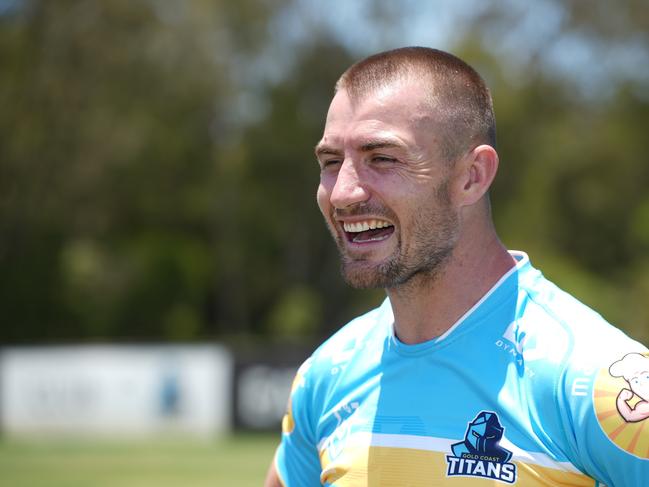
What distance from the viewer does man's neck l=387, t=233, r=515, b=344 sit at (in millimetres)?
2605

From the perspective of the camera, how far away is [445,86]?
2.53m

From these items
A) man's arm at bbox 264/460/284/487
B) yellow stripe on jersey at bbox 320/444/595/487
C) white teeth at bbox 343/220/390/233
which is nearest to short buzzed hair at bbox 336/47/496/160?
white teeth at bbox 343/220/390/233

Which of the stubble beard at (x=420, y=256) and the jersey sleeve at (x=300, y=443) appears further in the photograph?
the jersey sleeve at (x=300, y=443)

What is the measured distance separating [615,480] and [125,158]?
111 ft

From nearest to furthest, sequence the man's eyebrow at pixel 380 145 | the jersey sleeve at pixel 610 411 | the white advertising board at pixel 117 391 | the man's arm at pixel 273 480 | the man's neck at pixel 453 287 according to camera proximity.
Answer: the jersey sleeve at pixel 610 411, the man's eyebrow at pixel 380 145, the man's neck at pixel 453 287, the man's arm at pixel 273 480, the white advertising board at pixel 117 391

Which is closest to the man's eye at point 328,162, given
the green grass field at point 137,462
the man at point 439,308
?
the man at point 439,308

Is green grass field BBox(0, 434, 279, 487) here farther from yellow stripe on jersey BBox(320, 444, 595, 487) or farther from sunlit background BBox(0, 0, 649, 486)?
sunlit background BBox(0, 0, 649, 486)

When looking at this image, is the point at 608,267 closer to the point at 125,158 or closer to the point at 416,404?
the point at 125,158

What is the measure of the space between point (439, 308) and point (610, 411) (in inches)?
22.4

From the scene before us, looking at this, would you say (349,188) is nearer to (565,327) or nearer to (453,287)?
(453,287)

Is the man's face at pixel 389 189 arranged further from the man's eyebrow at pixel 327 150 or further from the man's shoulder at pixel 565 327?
the man's shoulder at pixel 565 327

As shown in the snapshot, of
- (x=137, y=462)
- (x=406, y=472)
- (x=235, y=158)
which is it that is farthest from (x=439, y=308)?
(x=235, y=158)

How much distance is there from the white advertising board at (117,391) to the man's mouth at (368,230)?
1480 centimetres

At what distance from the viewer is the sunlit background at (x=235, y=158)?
32203 mm
